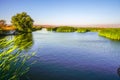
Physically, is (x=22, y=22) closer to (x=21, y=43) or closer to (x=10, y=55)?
(x=21, y=43)

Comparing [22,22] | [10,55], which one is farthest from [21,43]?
[22,22]

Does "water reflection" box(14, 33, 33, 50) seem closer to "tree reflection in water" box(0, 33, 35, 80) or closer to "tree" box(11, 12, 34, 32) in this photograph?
"tree reflection in water" box(0, 33, 35, 80)

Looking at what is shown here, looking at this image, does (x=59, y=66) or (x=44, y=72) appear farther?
(x=59, y=66)

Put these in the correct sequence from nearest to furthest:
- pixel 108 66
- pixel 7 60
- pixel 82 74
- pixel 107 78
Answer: pixel 7 60 < pixel 107 78 < pixel 82 74 < pixel 108 66

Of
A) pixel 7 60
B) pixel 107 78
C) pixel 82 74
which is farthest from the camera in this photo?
pixel 82 74

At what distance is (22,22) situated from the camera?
7456 centimetres

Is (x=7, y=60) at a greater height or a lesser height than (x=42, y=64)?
greater

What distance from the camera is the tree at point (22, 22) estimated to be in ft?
242

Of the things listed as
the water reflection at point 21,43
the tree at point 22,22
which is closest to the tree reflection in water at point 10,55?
the water reflection at point 21,43

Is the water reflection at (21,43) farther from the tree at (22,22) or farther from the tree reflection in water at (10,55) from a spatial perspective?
the tree at (22,22)

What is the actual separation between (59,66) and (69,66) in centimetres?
78

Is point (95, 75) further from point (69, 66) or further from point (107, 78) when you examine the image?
point (69, 66)

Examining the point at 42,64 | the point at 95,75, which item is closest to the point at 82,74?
the point at 95,75

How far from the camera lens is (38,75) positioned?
12.9m
